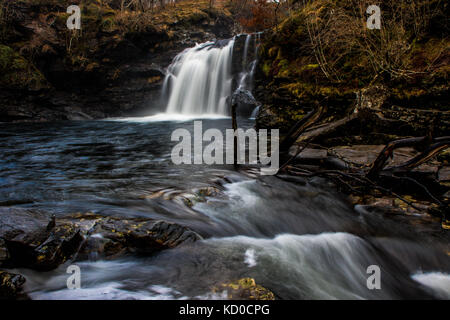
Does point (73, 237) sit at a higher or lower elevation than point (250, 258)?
higher

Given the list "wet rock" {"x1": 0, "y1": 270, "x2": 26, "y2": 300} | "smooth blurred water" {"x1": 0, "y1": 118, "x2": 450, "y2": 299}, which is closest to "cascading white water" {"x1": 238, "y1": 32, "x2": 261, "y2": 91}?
"smooth blurred water" {"x1": 0, "y1": 118, "x2": 450, "y2": 299}

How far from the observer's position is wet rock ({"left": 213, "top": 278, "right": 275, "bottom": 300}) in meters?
2.31

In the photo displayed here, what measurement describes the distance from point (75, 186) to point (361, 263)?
5.31 m

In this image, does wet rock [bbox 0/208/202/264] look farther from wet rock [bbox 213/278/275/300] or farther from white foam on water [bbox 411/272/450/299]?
white foam on water [bbox 411/272/450/299]

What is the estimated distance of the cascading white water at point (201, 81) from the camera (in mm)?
19094

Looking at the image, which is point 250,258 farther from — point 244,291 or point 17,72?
point 17,72

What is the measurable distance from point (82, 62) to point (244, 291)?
2190 centimetres

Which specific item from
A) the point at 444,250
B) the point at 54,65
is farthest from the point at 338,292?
the point at 54,65

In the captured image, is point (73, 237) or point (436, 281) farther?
point (436, 281)

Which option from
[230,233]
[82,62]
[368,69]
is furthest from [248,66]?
[230,233]

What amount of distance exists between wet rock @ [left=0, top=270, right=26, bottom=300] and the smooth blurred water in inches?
4.6

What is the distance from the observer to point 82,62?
1955 cm

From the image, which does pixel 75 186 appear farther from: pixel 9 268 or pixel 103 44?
pixel 103 44
